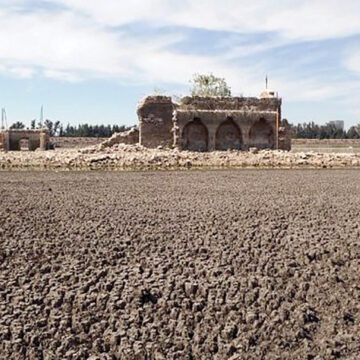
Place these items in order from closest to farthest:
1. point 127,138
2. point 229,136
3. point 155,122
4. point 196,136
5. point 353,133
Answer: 1. point 155,122
2. point 196,136
3. point 229,136
4. point 127,138
5. point 353,133

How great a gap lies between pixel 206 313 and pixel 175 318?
302 mm

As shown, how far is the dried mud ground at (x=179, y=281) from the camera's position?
5.06 m

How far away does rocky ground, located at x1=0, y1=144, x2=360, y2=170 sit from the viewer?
90.4ft

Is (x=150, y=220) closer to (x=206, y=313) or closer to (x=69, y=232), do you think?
(x=69, y=232)

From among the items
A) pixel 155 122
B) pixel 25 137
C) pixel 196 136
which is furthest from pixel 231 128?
pixel 25 137

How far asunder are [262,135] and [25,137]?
52.0 feet

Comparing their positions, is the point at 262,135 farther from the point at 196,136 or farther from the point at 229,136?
the point at 196,136

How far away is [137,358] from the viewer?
4801 millimetres

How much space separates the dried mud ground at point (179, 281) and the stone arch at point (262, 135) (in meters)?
20.0

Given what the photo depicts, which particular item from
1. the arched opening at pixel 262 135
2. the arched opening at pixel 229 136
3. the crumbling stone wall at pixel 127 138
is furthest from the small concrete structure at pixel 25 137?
the arched opening at pixel 262 135

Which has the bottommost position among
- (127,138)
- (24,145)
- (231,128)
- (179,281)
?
(179,281)

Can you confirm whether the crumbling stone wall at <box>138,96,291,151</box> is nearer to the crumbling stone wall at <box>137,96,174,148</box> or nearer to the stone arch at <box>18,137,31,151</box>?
the crumbling stone wall at <box>137,96,174,148</box>

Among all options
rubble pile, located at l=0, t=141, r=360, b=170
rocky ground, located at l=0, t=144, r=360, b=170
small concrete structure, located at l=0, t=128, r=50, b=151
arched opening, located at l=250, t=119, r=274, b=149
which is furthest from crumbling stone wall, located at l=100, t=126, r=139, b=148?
small concrete structure, located at l=0, t=128, r=50, b=151

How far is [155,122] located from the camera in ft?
104
